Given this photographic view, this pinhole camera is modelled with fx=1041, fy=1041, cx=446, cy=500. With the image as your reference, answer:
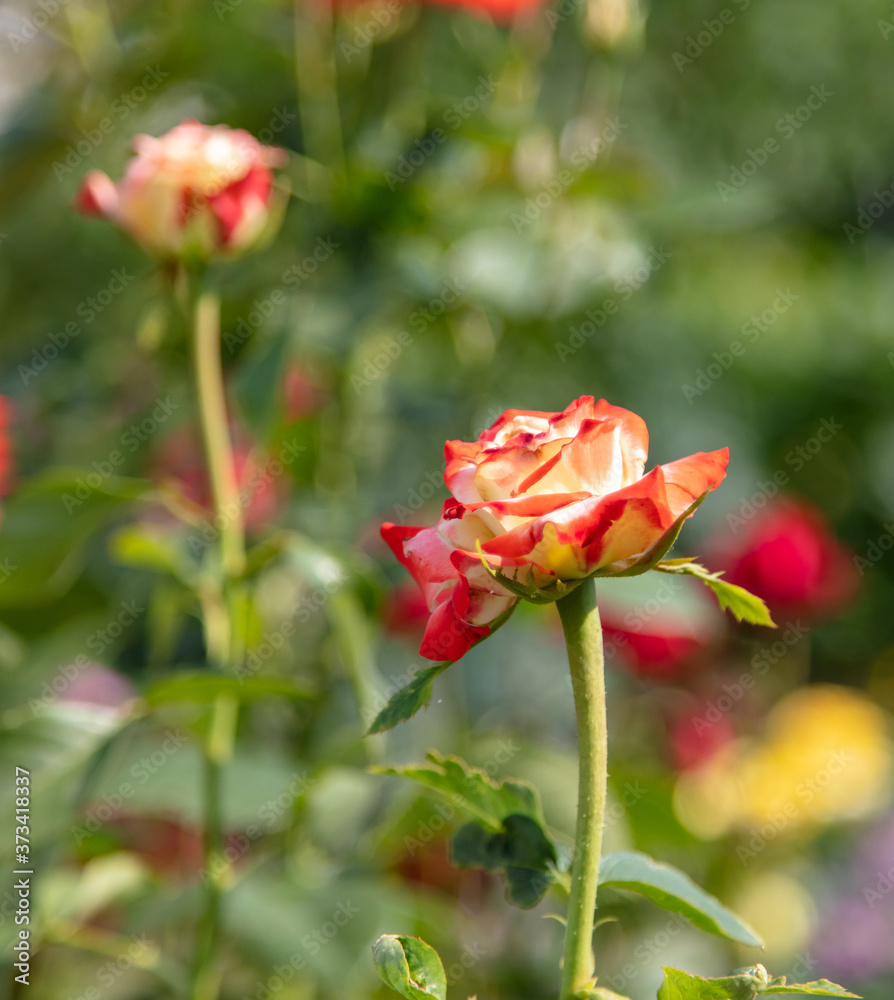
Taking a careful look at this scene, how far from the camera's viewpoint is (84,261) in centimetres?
136

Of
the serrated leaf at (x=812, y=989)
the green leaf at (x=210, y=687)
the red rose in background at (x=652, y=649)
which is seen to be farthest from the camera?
the red rose in background at (x=652, y=649)

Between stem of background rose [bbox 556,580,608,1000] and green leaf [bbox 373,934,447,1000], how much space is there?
3 cm

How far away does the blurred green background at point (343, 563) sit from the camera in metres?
0.58

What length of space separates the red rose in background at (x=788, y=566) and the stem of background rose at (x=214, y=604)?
707 mm

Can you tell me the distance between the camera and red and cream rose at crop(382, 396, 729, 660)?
24cm

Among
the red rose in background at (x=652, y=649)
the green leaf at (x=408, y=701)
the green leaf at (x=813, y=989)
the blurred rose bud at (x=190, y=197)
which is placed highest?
the blurred rose bud at (x=190, y=197)

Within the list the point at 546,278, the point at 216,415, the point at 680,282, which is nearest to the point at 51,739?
the point at 216,415

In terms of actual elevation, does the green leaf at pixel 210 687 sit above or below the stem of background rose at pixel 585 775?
below

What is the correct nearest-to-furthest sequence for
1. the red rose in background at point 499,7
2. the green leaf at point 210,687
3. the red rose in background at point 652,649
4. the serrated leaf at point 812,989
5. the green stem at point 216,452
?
1. the serrated leaf at point 812,989
2. the green leaf at point 210,687
3. the green stem at point 216,452
4. the red rose in background at point 499,7
5. the red rose in background at point 652,649

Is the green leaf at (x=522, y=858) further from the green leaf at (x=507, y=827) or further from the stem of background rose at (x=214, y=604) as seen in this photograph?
the stem of background rose at (x=214, y=604)

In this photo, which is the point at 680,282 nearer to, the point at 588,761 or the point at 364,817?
the point at 364,817

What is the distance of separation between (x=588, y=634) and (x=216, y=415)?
14.7 inches

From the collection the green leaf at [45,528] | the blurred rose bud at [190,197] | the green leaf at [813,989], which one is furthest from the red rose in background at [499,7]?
the green leaf at [813,989]

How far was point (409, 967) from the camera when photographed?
0.24 m
